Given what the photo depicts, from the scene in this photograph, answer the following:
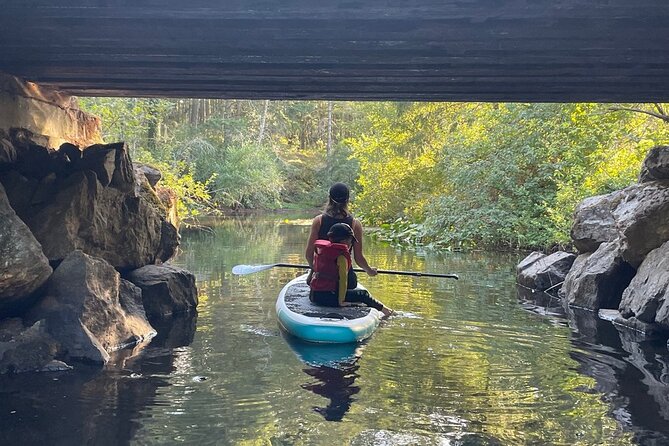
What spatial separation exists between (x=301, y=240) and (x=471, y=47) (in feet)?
52.1

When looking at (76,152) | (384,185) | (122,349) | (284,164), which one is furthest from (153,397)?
(284,164)

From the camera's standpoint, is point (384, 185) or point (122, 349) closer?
point (122, 349)

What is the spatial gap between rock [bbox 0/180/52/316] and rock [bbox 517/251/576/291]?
909 centimetres

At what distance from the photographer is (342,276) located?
9047mm

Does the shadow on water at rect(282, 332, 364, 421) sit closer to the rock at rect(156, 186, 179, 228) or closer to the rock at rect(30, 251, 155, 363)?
the rock at rect(30, 251, 155, 363)

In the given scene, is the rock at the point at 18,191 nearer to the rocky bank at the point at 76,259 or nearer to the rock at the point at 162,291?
the rocky bank at the point at 76,259

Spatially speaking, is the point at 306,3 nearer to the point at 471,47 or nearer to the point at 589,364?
the point at 471,47

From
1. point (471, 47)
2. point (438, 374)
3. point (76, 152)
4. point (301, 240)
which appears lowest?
point (301, 240)

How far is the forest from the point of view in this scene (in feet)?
58.5

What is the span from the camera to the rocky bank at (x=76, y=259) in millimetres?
7664

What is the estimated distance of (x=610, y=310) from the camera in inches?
446

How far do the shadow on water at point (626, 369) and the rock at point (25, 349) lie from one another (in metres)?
5.18

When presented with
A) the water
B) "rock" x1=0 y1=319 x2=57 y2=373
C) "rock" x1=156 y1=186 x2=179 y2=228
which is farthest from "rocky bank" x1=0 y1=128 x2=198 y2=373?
"rock" x1=156 y1=186 x2=179 y2=228


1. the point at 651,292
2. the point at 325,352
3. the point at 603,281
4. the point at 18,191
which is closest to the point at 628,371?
the point at 651,292
